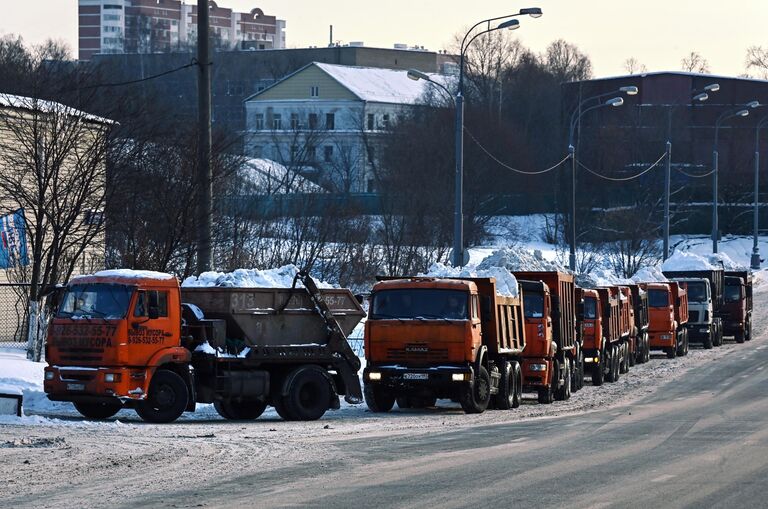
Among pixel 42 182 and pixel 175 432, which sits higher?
pixel 42 182

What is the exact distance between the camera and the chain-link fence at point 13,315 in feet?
114

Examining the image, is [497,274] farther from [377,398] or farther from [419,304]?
[377,398]

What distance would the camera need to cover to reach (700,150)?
106 metres

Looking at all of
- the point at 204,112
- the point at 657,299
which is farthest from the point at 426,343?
the point at 657,299

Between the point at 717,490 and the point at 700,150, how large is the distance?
94.5 metres

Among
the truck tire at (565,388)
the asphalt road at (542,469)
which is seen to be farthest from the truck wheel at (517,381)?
the asphalt road at (542,469)

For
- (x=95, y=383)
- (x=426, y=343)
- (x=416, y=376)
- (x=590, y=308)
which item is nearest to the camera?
(x=95, y=383)

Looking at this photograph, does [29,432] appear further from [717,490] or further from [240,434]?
[717,490]

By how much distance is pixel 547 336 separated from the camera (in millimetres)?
28641

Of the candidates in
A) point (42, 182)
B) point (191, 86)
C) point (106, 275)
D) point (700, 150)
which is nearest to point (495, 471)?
point (106, 275)

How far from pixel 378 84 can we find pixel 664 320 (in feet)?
284

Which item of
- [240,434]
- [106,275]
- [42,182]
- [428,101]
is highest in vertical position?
[428,101]

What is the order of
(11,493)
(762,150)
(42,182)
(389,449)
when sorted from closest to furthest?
(11,493), (389,449), (42,182), (762,150)

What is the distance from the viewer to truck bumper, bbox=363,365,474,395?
81.9 ft
